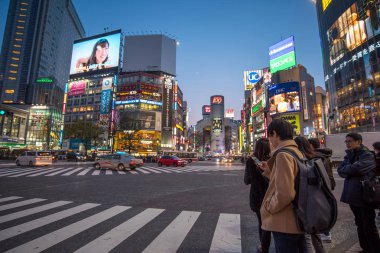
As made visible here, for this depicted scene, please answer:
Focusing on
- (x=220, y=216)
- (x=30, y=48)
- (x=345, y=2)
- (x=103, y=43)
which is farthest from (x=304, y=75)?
(x=30, y=48)

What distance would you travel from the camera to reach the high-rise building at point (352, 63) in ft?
111

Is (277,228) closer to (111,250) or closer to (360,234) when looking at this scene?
(360,234)

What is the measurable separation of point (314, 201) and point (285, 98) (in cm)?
4708

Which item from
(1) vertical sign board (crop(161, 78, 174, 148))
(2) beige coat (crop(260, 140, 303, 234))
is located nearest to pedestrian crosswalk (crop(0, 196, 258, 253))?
(2) beige coat (crop(260, 140, 303, 234))

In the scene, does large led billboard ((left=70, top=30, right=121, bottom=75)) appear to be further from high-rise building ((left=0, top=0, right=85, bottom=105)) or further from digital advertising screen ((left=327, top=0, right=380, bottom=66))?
high-rise building ((left=0, top=0, right=85, bottom=105))

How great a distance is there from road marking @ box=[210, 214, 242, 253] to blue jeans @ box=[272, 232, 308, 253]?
5.78 feet

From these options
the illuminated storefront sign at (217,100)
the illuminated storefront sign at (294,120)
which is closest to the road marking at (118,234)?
the illuminated storefront sign at (294,120)

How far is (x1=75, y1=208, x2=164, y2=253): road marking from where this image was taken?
360cm

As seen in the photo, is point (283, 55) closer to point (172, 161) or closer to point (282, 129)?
point (172, 161)

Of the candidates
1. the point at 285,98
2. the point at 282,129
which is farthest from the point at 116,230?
the point at 285,98

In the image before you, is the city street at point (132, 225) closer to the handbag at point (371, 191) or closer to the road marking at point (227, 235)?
the road marking at point (227, 235)

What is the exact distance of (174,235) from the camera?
13.9ft

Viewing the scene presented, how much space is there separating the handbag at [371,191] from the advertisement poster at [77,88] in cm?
8416

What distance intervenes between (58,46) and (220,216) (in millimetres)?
177652
